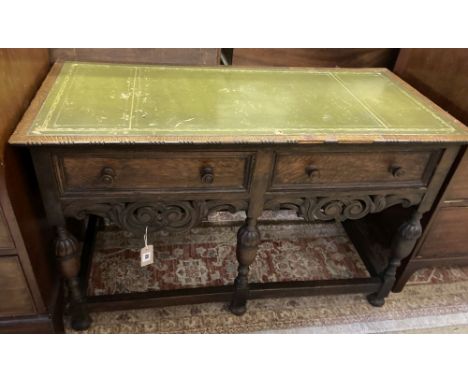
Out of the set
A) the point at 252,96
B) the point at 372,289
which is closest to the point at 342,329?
the point at 372,289

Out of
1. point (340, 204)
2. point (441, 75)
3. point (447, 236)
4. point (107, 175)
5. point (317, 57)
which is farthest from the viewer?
point (317, 57)

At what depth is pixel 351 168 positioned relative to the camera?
3.87 feet

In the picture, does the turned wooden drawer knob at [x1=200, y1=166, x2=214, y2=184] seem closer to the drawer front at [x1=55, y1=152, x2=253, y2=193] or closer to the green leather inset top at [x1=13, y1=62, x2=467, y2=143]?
the drawer front at [x1=55, y1=152, x2=253, y2=193]

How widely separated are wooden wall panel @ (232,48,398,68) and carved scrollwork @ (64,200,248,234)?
0.67 m

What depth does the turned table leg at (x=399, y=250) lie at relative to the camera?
1378 mm

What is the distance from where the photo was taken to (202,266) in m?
1.67

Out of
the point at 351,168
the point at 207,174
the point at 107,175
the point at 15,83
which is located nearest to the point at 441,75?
the point at 351,168

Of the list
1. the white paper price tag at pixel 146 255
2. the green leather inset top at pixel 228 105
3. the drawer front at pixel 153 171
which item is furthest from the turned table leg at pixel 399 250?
the white paper price tag at pixel 146 255

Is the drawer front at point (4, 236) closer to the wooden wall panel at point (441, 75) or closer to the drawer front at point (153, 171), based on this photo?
the drawer front at point (153, 171)

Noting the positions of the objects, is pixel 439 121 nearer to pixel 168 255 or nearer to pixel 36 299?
pixel 168 255

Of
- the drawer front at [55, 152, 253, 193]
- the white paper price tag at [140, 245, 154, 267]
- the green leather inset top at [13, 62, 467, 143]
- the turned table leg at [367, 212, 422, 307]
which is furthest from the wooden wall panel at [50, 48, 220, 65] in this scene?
the turned table leg at [367, 212, 422, 307]

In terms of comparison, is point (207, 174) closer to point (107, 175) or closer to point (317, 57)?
point (107, 175)

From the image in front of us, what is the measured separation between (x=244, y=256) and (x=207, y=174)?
1.25 feet

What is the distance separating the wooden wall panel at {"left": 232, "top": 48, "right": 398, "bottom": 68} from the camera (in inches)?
61.8
